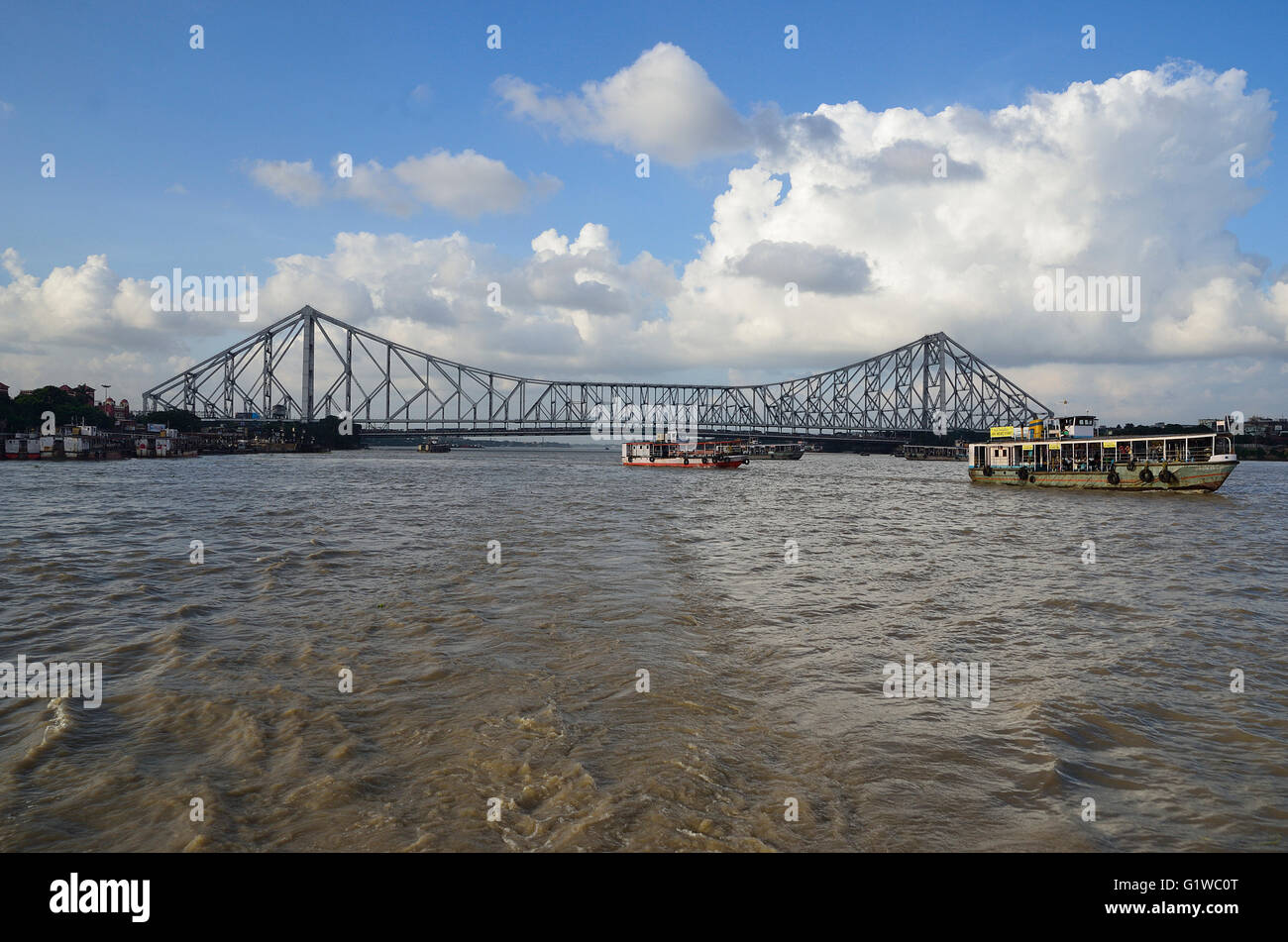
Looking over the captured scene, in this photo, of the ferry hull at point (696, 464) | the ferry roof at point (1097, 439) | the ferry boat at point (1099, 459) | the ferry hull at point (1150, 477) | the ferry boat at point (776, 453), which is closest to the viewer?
the ferry hull at point (1150, 477)

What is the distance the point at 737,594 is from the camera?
44.6 feet

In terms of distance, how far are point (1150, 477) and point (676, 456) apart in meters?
55.7

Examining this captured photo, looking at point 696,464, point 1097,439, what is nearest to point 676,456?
point 696,464

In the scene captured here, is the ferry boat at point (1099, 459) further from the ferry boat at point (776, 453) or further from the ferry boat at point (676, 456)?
the ferry boat at point (776, 453)

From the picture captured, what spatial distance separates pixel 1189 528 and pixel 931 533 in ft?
33.1

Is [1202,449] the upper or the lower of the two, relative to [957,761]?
upper

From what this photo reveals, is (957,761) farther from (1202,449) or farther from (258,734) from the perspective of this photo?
(1202,449)

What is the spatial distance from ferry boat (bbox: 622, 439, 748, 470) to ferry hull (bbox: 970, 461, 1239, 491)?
4020 cm

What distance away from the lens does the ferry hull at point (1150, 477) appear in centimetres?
3922

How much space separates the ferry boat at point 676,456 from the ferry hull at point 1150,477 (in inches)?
1583

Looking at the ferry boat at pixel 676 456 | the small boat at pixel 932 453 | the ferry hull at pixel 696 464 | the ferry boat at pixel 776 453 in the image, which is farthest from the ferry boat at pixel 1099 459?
the small boat at pixel 932 453

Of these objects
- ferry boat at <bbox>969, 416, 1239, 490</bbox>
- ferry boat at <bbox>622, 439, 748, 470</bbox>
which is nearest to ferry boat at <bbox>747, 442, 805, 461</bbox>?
ferry boat at <bbox>622, 439, 748, 470</bbox>
